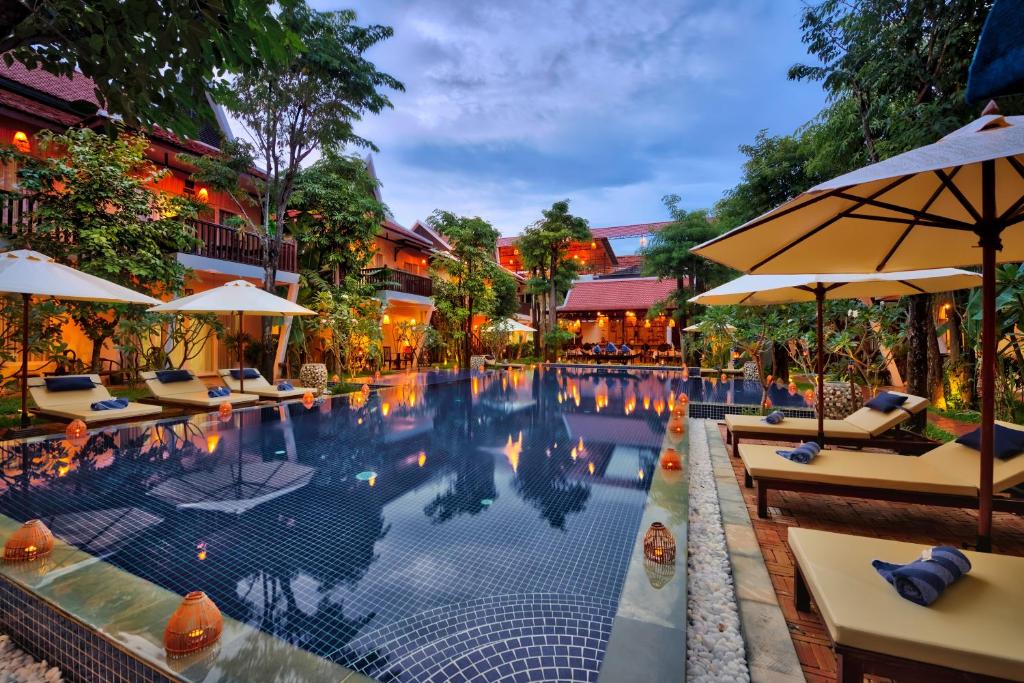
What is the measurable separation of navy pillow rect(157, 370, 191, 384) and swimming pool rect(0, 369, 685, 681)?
5.49 ft

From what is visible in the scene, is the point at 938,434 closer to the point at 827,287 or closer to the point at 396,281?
the point at 827,287

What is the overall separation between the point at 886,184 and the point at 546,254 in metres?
19.3

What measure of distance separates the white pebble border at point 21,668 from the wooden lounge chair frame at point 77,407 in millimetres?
5200

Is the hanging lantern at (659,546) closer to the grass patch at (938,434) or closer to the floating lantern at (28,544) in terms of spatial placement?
the floating lantern at (28,544)

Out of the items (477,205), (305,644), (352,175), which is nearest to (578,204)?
(477,205)

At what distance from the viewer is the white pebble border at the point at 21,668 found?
2023mm

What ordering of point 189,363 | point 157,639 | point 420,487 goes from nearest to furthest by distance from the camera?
point 157,639 < point 420,487 < point 189,363

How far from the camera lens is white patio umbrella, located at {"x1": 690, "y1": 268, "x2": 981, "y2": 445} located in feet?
15.7

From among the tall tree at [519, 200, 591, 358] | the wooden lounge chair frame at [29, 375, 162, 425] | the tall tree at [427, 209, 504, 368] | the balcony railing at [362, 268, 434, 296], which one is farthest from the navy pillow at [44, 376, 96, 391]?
the tall tree at [519, 200, 591, 358]

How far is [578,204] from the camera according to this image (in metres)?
96.0

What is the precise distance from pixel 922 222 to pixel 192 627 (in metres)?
4.26

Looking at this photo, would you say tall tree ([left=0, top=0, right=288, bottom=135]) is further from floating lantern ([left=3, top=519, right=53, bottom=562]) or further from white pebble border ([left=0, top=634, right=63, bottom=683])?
white pebble border ([left=0, top=634, right=63, bottom=683])

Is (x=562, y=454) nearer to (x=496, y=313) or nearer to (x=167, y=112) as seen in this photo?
(x=167, y=112)

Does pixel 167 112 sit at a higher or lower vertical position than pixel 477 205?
lower
